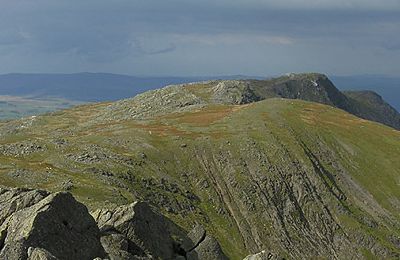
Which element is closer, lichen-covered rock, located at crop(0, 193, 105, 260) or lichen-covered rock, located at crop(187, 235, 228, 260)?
lichen-covered rock, located at crop(0, 193, 105, 260)

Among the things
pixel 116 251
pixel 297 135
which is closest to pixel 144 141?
pixel 297 135

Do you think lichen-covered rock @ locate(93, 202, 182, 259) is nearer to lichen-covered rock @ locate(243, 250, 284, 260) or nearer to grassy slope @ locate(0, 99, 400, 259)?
lichen-covered rock @ locate(243, 250, 284, 260)

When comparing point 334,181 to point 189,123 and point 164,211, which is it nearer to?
point 189,123

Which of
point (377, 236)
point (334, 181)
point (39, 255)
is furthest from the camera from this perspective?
point (334, 181)

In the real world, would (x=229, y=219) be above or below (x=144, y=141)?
below

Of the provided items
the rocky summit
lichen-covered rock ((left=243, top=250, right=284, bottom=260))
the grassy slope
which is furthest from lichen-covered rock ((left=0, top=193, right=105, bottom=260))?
the grassy slope

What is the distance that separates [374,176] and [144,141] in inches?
2481

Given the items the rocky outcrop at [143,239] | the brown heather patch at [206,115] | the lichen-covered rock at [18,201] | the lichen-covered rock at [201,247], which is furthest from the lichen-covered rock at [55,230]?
the brown heather patch at [206,115]

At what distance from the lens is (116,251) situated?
145 feet

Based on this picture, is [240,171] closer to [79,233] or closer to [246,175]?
[246,175]

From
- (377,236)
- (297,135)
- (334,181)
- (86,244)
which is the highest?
(86,244)

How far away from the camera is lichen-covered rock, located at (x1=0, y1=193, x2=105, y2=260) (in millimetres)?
39844

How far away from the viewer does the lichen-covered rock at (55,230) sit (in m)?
39.8

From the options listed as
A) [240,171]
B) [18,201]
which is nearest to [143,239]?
[18,201]
